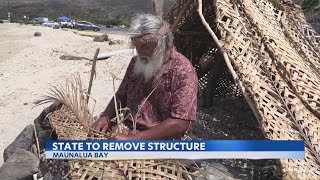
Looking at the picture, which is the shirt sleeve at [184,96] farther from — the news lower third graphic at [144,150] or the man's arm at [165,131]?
the news lower third graphic at [144,150]

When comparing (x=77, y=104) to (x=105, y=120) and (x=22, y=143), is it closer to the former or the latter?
(x=105, y=120)

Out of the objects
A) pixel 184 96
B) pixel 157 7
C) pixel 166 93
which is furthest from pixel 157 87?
pixel 157 7

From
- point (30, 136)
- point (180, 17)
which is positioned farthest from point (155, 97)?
point (30, 136)

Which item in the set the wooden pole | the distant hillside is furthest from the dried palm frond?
the distant hillside

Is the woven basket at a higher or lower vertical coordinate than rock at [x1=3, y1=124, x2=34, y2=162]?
higher

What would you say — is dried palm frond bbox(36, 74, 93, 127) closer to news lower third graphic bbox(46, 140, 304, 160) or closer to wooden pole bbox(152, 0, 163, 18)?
news lower third graphic bbox(46, 140, 304, 160)

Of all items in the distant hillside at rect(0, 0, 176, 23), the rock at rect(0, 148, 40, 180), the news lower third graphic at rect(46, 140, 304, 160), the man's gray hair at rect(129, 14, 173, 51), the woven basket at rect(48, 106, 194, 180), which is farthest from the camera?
the distant hillside at rect(0, 0, 176, 23)

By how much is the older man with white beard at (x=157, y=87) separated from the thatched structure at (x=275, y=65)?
39 centimetres

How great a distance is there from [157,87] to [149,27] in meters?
0.40

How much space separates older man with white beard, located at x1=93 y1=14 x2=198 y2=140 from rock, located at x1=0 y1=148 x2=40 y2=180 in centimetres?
102

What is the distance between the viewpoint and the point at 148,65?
2.82 metres

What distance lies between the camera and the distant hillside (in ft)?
199

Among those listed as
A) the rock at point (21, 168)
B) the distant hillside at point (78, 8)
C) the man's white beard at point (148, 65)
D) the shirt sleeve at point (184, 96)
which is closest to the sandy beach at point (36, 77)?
the rock at point (21, 168)

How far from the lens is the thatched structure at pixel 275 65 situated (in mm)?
2643
